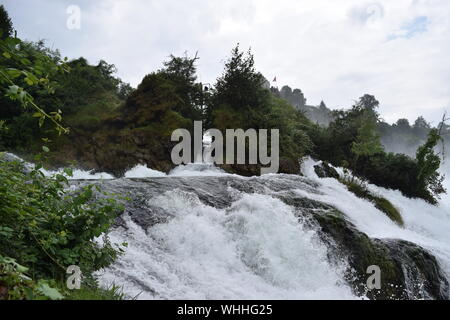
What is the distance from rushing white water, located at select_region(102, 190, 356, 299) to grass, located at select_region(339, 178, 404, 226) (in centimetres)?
808

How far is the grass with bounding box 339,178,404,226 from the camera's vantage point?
1351cm

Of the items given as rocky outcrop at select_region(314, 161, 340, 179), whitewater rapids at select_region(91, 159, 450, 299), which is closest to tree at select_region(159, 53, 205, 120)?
rocky outcrop at select_region(314, 161, 340, 179)

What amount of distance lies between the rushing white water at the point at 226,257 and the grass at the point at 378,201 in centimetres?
808

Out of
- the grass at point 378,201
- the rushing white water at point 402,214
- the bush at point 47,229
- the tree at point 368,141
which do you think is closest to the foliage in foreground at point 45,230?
the bush at point 47,229

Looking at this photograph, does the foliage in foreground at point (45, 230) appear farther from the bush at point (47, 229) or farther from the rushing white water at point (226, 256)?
the rushing white water at point (226, 256)

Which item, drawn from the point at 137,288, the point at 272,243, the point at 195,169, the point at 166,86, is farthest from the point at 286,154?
the point at 137,288

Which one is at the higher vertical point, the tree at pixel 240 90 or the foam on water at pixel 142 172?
the tree at pixel 240 90

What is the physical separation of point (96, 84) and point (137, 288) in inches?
858

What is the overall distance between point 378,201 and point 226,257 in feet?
36.8

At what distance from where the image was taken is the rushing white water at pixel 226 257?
4.72m

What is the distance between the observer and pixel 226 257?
591 cm

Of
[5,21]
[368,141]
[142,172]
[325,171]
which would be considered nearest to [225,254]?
[142,172]

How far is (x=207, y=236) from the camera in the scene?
6285 millimetres
